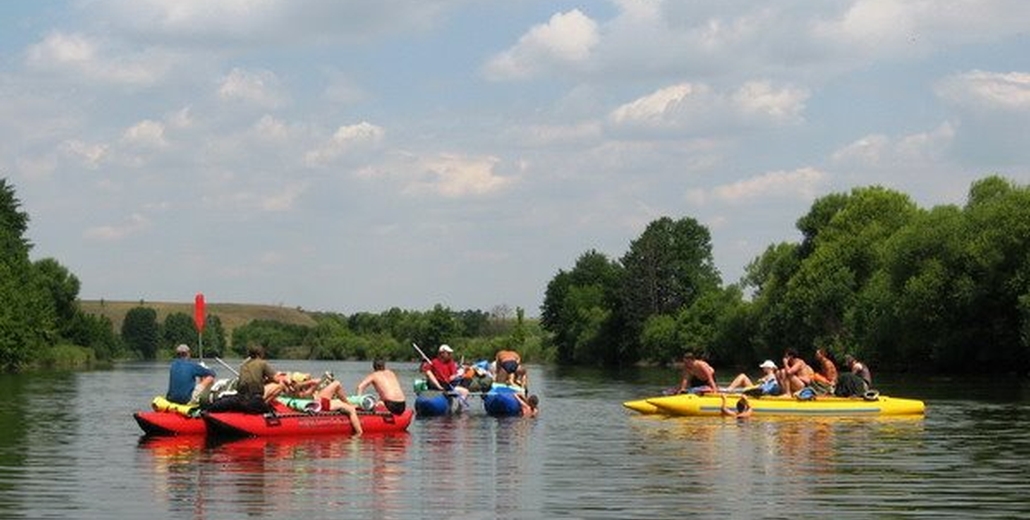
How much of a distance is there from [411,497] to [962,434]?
47.4ft

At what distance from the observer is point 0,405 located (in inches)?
1588

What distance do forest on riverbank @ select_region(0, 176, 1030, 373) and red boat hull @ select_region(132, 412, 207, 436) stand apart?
28.9 ft

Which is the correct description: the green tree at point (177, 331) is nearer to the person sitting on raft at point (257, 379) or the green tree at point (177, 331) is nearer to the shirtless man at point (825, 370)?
the shirtless man at point (825, 370)

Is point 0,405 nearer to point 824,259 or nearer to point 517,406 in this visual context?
point 517,406

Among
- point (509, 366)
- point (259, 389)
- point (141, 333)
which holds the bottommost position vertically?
point (259, 389)

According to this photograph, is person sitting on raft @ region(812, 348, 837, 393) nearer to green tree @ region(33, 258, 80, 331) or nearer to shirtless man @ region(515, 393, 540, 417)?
shirtless man @ region(515, 393, 540, 417)

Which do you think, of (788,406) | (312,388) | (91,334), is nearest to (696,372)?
(788,406)

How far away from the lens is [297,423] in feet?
88.7

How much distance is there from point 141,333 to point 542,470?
556 ft

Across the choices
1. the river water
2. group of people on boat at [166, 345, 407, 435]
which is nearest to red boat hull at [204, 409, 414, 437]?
group of people on boat at [166, 345, 407, 435]

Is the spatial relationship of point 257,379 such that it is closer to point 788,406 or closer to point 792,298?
point 788,406

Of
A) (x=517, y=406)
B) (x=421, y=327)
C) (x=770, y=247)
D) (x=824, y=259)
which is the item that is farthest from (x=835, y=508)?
(x=421, y=327)

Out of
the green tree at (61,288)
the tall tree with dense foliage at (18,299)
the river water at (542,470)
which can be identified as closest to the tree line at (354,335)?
the green tree at (61,288)

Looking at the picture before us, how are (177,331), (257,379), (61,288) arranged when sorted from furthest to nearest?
(177,331) < (61,288) < (257,379)
